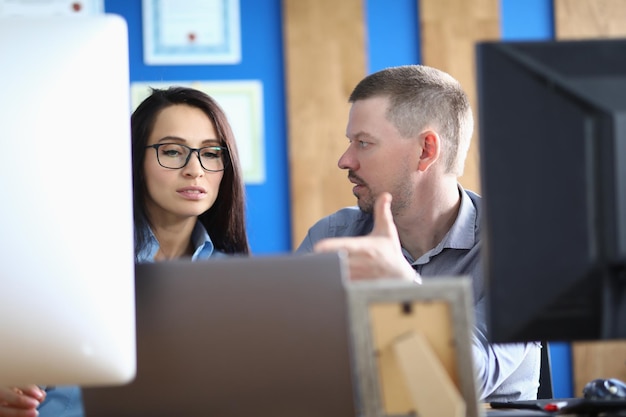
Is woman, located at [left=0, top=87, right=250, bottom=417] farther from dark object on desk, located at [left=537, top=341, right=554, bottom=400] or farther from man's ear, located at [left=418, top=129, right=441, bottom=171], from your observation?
dark object on desk, located at [left=537, top=341, right=554, bottom=400]

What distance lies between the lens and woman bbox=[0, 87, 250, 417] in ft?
7.30

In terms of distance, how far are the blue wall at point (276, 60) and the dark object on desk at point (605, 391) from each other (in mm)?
2279

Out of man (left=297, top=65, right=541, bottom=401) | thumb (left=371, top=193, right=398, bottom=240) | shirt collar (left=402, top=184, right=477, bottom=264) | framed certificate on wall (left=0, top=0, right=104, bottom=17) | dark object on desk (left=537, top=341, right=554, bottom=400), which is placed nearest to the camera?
thumb (left=371, top=193, right=398, bottom=240)

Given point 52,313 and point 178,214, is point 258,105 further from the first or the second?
point 52,313

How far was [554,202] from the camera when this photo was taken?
107 cm

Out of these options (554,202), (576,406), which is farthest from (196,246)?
(554,202)

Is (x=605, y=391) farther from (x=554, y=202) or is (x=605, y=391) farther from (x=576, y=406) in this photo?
(x=554, y=202)

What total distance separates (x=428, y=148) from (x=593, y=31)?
1639 millimetres

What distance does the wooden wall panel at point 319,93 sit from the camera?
355 centimetres

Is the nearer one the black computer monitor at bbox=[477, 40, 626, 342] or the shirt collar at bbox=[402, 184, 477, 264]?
the black computer monitor at bbox=[477, 40, 626, 342]

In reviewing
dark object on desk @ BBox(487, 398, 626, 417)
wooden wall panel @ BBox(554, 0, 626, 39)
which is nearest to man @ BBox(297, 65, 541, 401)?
dark object on desk @ BBox(487, 398, 626, 417)

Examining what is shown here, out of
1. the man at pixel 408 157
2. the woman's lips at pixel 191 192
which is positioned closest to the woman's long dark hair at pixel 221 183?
the woman's lips at pixel 191 192

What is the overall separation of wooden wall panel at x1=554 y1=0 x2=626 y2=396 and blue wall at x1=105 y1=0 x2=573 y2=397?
47 mm

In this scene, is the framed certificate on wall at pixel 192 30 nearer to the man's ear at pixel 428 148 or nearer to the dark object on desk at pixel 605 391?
the man's ear at pixel 428 148
